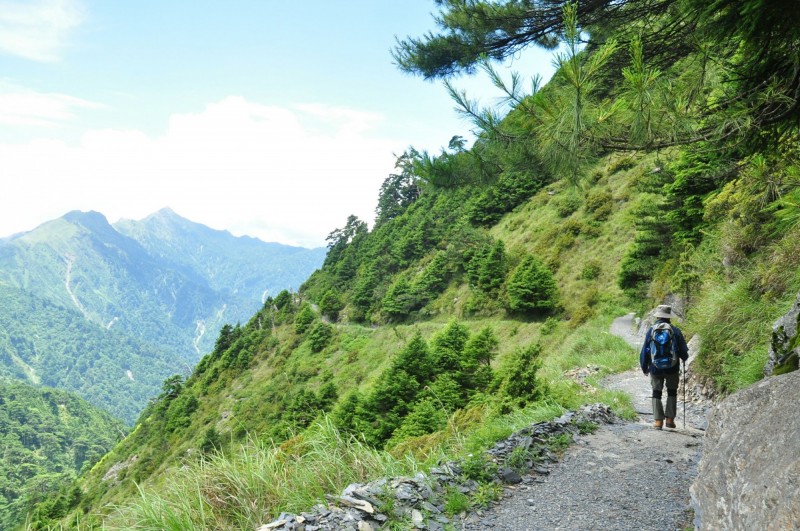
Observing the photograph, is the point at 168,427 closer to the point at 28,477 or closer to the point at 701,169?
the point at 701,169

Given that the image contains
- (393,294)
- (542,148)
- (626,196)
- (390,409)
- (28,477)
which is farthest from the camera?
(28,477)

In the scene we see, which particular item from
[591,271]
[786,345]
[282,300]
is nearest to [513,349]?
[591,271]

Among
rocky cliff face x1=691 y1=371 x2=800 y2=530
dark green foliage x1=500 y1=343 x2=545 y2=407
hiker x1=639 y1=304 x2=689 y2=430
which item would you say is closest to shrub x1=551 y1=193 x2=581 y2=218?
dark green foliage x1=500 y1=343 x2=545 y2=407

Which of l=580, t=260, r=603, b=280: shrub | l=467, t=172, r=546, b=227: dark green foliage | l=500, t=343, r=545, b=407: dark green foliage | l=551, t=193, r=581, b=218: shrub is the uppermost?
l=467, t=172, r=546, b=227: dark green foliage

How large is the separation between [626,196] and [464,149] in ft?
102

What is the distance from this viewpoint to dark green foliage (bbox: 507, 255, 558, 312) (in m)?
27.4

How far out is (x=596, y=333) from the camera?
714 inches

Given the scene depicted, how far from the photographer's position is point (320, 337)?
48688mm

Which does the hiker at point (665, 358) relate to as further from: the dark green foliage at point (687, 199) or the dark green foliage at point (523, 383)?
the dark green foliage at point (687, 199)

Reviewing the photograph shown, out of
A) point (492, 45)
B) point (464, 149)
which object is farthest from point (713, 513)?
point (492, 45)

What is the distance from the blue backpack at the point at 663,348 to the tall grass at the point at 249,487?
3783mm

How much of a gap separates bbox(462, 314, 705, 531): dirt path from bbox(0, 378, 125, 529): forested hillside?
10726cm

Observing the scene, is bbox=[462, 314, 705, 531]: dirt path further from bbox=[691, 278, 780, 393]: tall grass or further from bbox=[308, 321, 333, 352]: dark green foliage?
bbox=[308, 321, 333, 352]: dark green foliage

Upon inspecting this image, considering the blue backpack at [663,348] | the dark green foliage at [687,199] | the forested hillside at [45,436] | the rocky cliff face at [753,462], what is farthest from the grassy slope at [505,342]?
the forested hillside at [45,436]
